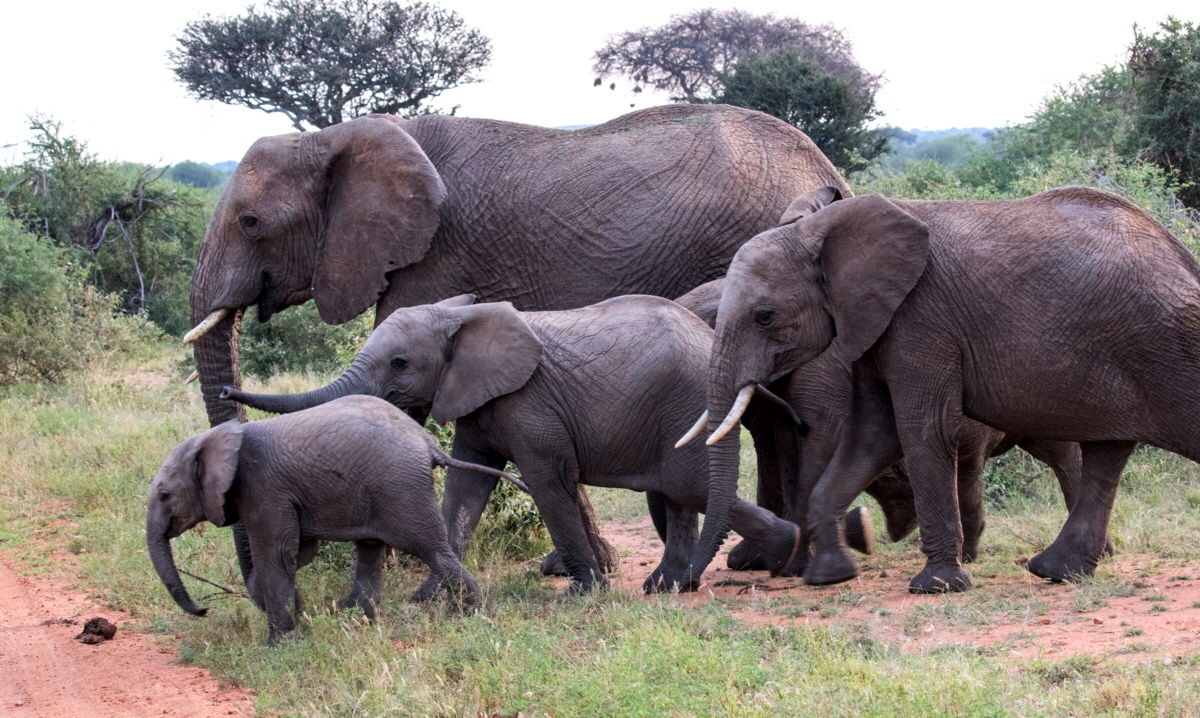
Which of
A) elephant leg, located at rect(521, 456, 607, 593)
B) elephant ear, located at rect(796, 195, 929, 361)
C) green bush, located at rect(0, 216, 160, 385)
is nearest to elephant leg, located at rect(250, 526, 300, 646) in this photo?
elephant leg, located at rect(521, 456, 607, 593)

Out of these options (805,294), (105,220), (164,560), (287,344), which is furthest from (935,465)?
(105,220)

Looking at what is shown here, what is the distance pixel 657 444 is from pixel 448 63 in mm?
20798

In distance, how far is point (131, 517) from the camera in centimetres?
839

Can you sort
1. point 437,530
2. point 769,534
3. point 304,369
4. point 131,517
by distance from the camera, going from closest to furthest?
point 437,530 < point 769,534 < point 131,517 < point 304,369

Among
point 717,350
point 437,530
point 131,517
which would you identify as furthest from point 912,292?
point 131,517

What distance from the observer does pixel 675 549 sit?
20.3 feet

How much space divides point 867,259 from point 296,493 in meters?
2.71

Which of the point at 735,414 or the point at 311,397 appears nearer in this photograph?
the point at 735,414

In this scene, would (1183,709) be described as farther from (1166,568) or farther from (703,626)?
(1166,568)

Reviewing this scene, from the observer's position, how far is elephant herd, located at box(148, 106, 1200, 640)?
5.50 meters

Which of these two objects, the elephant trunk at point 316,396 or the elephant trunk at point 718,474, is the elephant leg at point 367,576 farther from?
the elephant trunk at point 718,474

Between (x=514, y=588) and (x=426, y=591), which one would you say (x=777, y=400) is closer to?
(x=514, y=588)

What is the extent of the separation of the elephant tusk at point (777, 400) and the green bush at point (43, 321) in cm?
983

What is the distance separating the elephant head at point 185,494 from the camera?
536 centimetres
